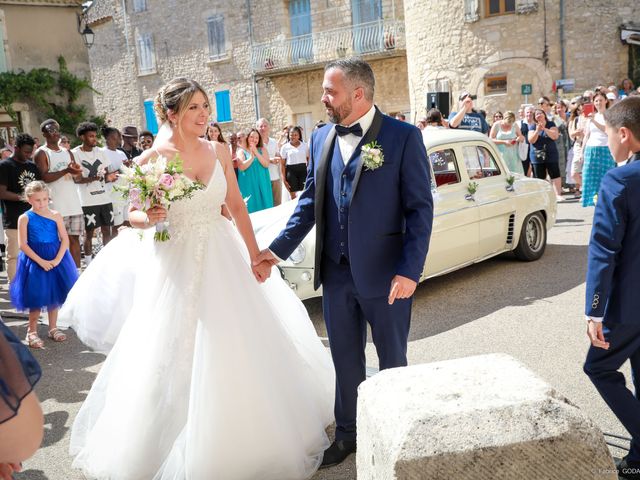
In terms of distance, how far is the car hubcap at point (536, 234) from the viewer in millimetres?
8352

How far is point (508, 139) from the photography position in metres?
13.4

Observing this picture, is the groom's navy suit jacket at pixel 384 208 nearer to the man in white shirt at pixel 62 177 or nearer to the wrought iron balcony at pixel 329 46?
the man in white shirt at pixel 62 177

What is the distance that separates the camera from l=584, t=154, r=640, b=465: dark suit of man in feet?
9.53

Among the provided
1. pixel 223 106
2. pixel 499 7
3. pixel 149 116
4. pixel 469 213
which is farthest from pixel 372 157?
pixel 149 116

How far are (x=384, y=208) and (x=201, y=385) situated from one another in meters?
1.34

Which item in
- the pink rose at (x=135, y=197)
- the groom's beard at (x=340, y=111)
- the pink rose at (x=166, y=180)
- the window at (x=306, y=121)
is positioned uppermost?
the window at (x=306, y=121)

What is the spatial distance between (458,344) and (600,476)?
3.50 m

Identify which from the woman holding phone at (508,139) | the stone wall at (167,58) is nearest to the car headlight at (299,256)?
the woman holding phone at (508,139)

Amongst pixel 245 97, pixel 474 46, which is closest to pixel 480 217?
pixel 474 46

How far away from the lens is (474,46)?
21203 millimetres

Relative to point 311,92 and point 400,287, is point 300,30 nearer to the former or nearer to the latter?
point 311,92

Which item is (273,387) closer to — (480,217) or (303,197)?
(303,197)

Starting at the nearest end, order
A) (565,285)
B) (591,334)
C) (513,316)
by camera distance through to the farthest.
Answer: (591,334) < (513,316) < (565,285)

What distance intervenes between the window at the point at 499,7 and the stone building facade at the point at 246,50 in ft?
14.2
